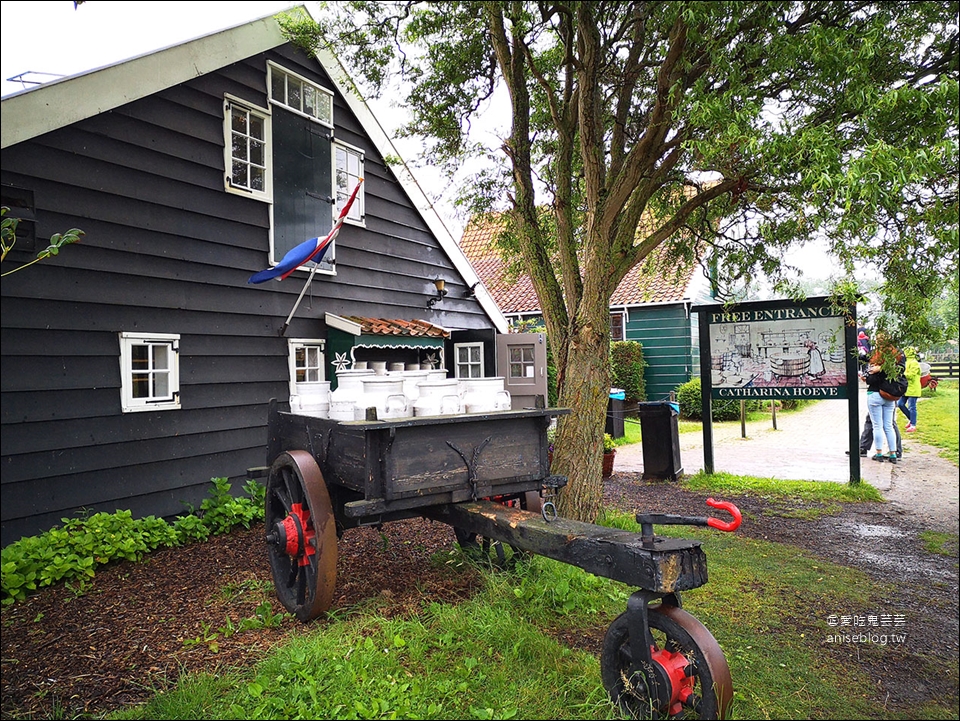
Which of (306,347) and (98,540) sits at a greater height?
(306,347)

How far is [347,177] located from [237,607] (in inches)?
207

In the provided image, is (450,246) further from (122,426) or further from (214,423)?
(122,426)

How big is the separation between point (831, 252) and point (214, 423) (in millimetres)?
5399

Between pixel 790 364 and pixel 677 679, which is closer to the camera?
pixel 677 679

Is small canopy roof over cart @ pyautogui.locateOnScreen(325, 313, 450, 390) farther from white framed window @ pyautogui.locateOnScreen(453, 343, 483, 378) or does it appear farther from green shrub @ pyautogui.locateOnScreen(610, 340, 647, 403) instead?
green shrub @ pyautogui.locateOnScreen(610, 340, 647, 403)

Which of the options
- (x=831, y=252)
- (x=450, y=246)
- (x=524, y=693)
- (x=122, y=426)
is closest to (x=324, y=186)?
(x=450, y=246)

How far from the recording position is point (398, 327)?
727 cm

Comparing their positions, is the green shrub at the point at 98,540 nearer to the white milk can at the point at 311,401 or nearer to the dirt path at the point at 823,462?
the white milk can at the point at 311,401

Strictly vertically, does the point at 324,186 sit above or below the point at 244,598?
above

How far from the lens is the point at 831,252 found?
4.46m

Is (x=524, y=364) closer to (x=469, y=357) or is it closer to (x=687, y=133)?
(x=469, y=357)

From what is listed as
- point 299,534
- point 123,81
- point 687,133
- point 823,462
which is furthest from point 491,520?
point 823,462

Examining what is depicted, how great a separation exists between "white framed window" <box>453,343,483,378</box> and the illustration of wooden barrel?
372 centimetres

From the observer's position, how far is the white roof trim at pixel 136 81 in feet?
14.6
